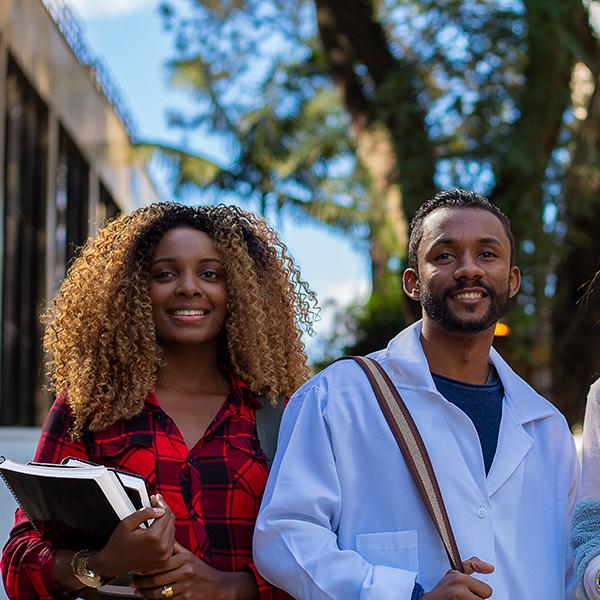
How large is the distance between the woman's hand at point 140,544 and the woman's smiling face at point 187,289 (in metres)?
0.80

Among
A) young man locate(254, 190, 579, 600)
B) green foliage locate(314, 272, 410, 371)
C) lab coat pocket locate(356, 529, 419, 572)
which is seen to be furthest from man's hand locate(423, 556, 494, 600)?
green foliage locate(314, 272, 410, 371)

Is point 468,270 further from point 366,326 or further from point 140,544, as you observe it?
point 366,326

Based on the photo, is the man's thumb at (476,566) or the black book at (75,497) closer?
the black book at (75,497)

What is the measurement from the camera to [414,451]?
3877 millimetres

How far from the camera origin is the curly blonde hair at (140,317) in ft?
14.0

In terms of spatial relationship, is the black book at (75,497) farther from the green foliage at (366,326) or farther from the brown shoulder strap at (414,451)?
the green foliage at (366,326)

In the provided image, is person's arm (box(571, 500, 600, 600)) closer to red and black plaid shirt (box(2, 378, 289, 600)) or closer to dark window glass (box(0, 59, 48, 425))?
red and black plaid shirt (box(2, 378, 289, 600))

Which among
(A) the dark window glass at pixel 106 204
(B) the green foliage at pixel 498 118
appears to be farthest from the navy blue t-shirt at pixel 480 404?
(A) the dark window glass at pixel 106 204

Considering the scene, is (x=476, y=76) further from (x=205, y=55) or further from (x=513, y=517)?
Answer: (x=513, y=517)

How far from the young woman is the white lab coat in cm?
22

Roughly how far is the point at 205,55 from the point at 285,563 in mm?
17135

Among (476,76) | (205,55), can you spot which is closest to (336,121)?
(205,55)

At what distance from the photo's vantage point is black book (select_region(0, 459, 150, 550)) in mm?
3553

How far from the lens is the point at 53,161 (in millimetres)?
19828
